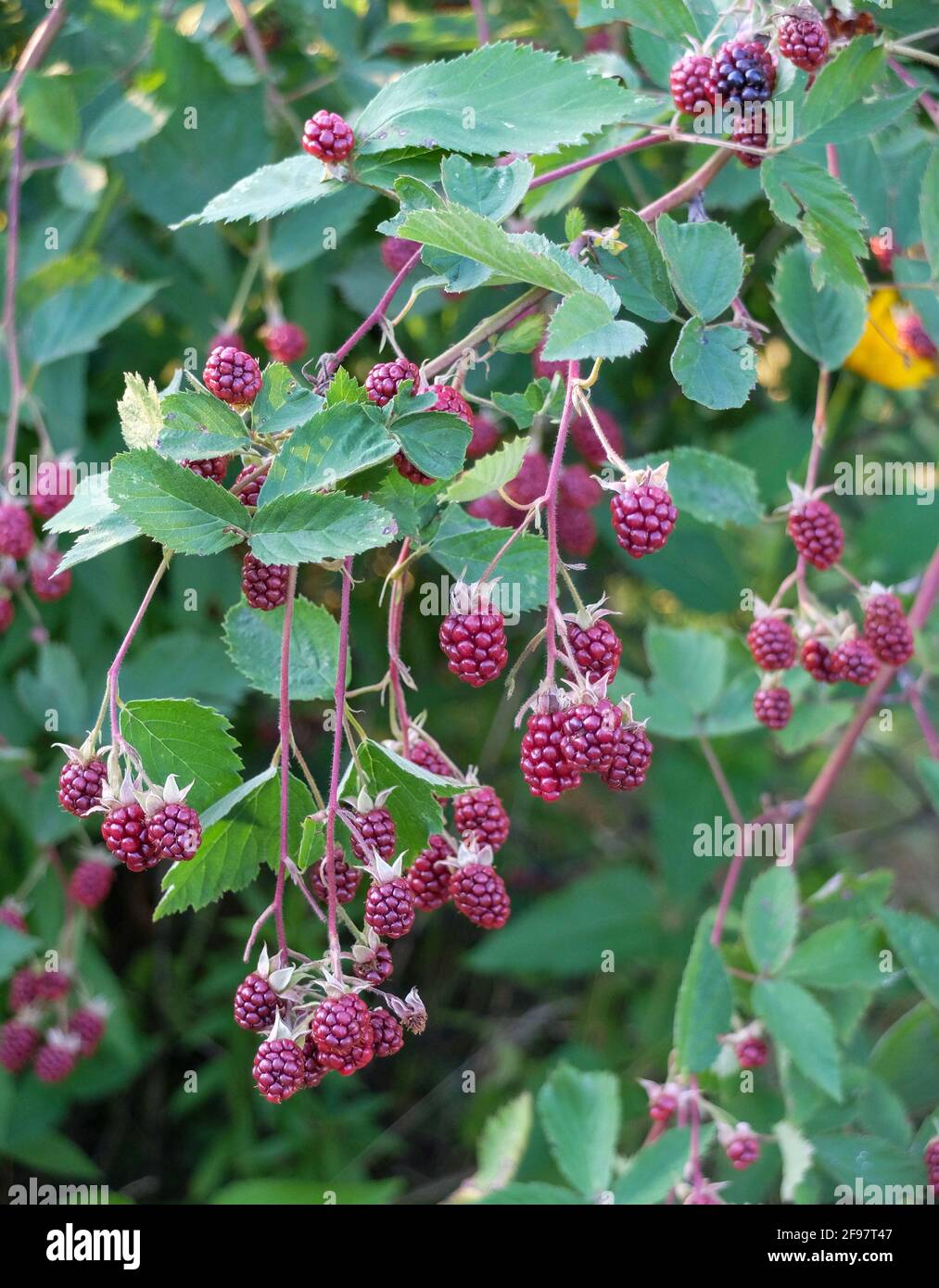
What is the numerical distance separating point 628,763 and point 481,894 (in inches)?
5.7

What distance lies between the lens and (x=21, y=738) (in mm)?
1557

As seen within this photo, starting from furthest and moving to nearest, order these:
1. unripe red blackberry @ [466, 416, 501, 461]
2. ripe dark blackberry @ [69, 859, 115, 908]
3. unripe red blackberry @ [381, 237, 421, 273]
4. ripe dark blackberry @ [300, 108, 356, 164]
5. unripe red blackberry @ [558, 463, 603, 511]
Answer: ripe dark blackberry @ [69, 859, 115, 908], unripe red blackberry @ [558, 463, 603, 511], unripe red blackberry @ [466, 416, 501, 461], unripe red blackberry @ [381, 237, 421, 273], ripe dark blackberry @ [300, 108, 356, 164]

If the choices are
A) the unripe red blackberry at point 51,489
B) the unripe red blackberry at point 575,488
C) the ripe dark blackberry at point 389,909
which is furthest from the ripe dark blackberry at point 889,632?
the unripe red blackberry at point 51,489

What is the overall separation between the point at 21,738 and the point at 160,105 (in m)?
0.78

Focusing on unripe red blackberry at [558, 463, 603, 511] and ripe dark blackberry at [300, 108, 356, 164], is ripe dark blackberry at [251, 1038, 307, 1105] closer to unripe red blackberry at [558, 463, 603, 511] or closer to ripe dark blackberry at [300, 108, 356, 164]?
ripe dark blackberry at [300, 108, 356, 164]

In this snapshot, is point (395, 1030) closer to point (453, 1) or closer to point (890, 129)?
point (890, 129)

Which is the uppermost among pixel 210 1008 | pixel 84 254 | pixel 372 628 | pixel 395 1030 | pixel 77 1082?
pixel 84 254

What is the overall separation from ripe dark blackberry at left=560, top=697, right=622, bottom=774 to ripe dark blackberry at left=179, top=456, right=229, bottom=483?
0.24 m

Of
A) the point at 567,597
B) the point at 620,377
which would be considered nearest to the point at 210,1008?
the point at 567,597

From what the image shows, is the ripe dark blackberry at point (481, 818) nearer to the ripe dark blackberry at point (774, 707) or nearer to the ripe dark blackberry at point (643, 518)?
the ripe dark blackberry at point (643, 518)

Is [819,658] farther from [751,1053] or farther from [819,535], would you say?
[751,1053]

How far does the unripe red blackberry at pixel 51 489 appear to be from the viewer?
1171mm

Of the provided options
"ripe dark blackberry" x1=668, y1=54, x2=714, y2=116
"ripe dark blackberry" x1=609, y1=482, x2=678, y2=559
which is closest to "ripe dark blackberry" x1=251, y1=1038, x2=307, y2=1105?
"ripe dark blackberry" x1=609, y1=482, x2=678, y2=559

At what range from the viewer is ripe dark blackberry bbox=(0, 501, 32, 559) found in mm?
1139
